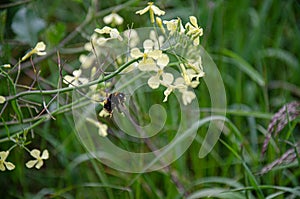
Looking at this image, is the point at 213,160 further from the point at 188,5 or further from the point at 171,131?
the point at 188,5

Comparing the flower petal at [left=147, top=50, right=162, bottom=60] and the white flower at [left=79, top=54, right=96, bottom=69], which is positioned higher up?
the flower petal at [left=147, top=50, right=162, bottom=60]

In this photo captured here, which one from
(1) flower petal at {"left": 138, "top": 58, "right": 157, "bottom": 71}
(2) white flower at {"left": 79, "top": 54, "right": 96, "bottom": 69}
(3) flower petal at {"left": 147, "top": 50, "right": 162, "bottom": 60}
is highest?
(3) flower petal at {"left": 147, "top": 50, "right": 162, "bottom": 60}

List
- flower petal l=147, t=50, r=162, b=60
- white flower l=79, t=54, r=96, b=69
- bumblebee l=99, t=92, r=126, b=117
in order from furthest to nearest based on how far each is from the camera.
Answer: white flower l=79, t=54, r=96, b=69, bumblebee l=99, t=92, r=126, b=117, flower petal l=147, t=50, r=162, b=60

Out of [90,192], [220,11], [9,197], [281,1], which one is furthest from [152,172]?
[281,1]

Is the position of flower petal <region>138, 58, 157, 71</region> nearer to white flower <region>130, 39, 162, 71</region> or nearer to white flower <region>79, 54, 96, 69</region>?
white flower <region>130, 39, 162, 71</region>

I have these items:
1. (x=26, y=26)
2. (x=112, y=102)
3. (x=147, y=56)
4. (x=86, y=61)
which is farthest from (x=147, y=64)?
(x=26, y=26)

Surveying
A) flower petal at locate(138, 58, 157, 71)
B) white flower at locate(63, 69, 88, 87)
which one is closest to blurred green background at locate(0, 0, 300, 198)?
white flower at locate(63, 69, 88, 87)

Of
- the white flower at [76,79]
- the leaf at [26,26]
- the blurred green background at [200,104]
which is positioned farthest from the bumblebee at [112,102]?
the leaf at [26,26]

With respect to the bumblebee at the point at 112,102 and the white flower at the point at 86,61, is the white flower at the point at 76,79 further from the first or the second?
the white flower at the point at 86,61
